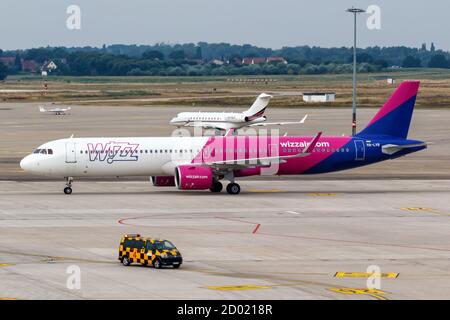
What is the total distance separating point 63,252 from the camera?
154ft

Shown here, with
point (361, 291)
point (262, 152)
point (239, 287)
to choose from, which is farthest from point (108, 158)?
point (361, 291)

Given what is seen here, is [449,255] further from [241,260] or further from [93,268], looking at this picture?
[93,268]

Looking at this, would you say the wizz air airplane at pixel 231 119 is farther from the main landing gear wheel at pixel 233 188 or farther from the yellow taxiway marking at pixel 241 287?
the yellow taxiway marking at pixel 241 287

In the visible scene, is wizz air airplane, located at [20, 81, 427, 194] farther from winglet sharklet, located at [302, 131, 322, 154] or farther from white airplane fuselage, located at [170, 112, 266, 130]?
white airplane fuselage, located at [170, 112, 266, 130]

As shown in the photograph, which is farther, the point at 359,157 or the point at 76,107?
the point at 76,107

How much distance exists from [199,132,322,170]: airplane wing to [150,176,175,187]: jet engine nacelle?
116 inches

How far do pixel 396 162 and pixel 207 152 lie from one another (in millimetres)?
29970

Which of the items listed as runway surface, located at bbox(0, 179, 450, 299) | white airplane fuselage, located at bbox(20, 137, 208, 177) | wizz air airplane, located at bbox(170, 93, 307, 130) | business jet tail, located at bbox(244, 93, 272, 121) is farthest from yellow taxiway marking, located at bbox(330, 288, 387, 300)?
business jet tail, located at bbox(244, 93, 272, 121)

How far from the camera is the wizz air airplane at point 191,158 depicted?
68.9 m

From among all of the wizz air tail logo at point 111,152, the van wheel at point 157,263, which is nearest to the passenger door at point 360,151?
the wizz air tail logo at point 111,152

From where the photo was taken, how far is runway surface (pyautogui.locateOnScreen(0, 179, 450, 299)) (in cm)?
3866

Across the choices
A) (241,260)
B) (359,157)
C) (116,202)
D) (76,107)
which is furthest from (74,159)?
(76,107)

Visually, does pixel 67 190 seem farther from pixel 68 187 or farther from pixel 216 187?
pixel 216 187
